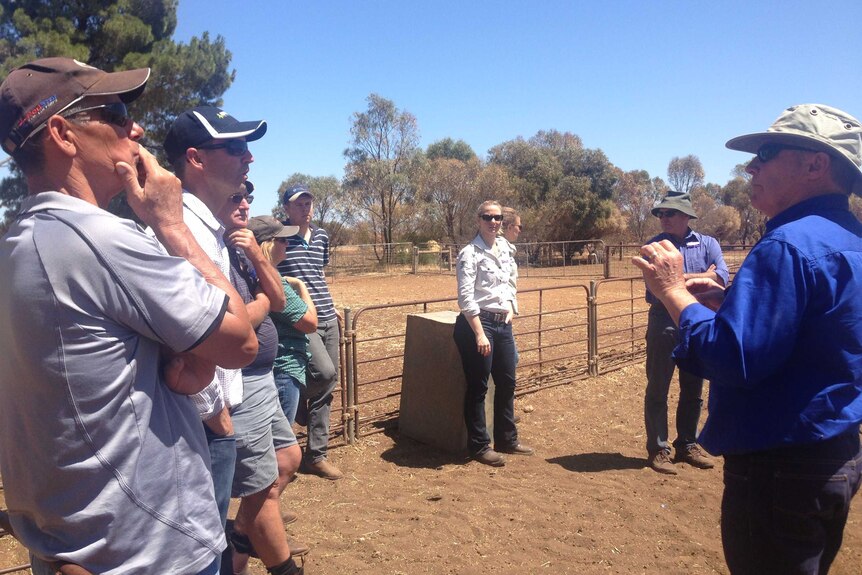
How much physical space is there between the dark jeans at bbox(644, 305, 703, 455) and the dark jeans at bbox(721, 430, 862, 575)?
2.89 m

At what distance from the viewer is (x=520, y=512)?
400 cm

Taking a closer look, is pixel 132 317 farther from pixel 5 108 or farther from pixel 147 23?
pixel 147 23

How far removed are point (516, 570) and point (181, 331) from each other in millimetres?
2609

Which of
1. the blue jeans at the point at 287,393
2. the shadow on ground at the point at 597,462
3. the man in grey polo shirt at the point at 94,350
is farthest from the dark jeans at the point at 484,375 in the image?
the man in grey polo shirt at the point at 94,350

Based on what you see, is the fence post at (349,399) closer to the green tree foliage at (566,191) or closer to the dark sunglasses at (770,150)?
the dark sunglasses at (770,150)

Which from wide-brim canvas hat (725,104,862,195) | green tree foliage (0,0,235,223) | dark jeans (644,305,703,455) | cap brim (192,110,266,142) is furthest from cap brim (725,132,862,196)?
green tree foliage (0,0,235,223)

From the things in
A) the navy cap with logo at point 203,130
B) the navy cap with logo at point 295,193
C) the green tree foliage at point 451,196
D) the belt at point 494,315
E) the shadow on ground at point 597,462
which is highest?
the green tree foliage at point 451,196

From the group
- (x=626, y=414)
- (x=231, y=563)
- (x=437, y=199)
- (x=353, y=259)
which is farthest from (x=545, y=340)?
(x=437, y=199)

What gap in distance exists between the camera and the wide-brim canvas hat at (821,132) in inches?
74.2

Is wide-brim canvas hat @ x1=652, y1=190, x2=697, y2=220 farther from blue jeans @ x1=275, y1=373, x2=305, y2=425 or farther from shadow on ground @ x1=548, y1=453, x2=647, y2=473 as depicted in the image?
blue jeans @ x1=275, y1=373, x2=305, y2=425

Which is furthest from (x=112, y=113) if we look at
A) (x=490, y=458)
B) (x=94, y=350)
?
(x=490, y=458)

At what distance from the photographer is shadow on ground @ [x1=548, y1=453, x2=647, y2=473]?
4.82 m

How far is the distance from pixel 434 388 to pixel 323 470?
114 centimetres

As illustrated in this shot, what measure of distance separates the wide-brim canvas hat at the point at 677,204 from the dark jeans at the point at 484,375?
4.73ft
